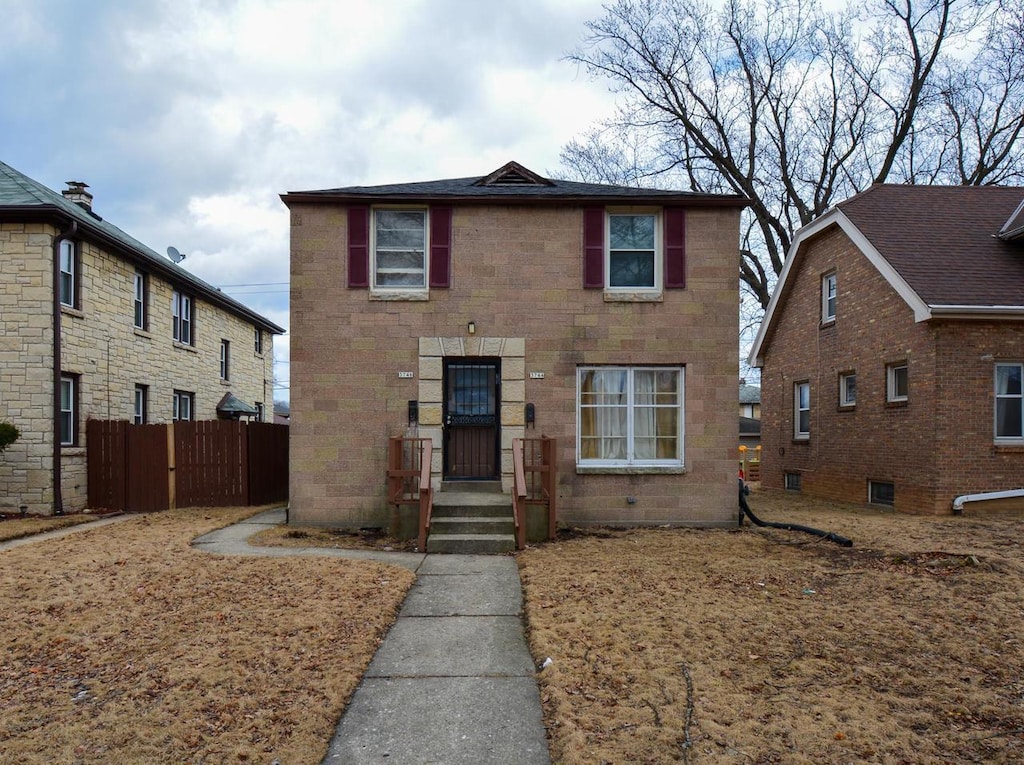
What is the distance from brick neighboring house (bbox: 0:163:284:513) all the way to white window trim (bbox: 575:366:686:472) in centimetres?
909

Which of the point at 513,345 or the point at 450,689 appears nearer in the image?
the point at 450,689

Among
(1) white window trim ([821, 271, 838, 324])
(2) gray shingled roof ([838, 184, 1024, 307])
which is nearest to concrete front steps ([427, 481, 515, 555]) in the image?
(2) gray shingled roof ([838, 184, 1024, 307])

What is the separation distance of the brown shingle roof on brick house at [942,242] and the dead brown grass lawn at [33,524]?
14532 mm

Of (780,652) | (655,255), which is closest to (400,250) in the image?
(655,255)

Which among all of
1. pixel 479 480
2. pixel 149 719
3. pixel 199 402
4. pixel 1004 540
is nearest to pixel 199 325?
pixel 199 402

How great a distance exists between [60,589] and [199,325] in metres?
13.5

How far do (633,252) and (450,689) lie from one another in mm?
7931

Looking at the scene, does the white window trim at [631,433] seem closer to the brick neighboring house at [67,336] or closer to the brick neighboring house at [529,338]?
the brick neighboring house at [529,338]

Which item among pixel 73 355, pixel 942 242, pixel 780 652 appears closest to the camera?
pixel 780 652

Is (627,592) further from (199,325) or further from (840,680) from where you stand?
(199,325)

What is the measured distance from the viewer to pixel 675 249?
10.9 meters

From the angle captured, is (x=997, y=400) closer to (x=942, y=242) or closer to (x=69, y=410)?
(x=942, y=242)

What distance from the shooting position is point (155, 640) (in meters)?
5.35

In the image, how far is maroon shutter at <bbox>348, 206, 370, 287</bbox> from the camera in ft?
35.0
